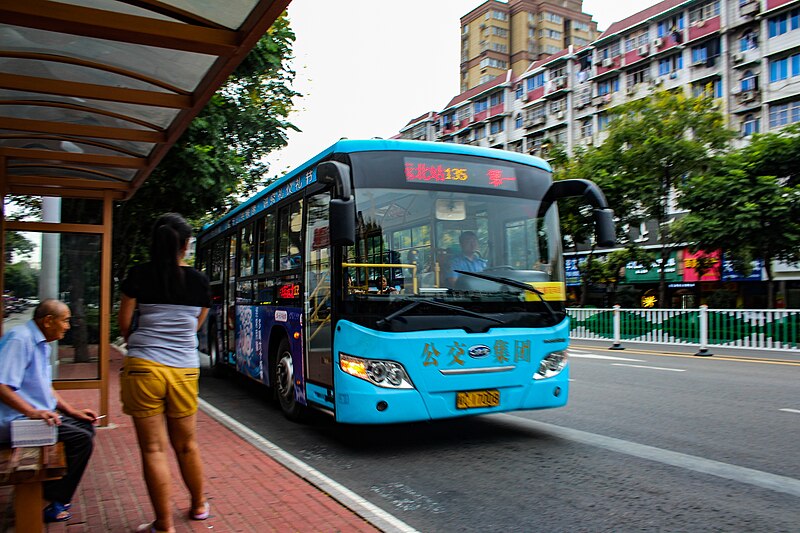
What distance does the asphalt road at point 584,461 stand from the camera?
4.55 m

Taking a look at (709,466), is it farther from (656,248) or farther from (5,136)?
(656,248)

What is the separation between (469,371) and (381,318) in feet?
3.11

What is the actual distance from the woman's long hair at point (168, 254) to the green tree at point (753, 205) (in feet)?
76.9

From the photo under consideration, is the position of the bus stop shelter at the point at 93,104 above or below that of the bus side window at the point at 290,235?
above

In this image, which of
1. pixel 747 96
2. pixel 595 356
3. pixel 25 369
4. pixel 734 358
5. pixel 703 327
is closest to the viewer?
pixel 25 369

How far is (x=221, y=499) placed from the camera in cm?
468

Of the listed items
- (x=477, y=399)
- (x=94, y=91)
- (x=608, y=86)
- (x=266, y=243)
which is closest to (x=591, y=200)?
(x=477, y=399)

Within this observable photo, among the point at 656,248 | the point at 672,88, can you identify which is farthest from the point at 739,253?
the point at 672,88

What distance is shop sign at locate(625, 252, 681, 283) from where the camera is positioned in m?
38.0

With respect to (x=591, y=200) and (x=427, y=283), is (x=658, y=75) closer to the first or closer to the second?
(x=591, y=200)

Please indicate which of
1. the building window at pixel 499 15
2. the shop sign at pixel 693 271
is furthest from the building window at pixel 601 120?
the building window at pixel 499 15

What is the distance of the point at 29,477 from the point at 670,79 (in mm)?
43460

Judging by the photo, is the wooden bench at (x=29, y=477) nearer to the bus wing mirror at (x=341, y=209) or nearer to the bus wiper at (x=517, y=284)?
the bus wing mirror at (x=341, y=209)

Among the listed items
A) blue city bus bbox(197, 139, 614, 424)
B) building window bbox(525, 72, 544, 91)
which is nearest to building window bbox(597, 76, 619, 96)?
building window bbox(525, 72, 544, 91)
